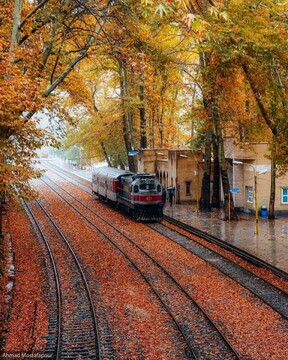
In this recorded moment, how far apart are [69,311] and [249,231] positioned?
1561cm

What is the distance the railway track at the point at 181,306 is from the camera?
477 inches

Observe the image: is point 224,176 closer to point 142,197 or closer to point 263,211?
point 142,197

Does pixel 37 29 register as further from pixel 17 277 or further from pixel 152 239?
pixel 152 239

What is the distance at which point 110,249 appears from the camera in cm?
2342

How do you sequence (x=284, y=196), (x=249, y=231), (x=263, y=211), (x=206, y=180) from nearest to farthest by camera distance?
(x=249, y=231)
(x=263, y=211)
(x=284, y=196)
(x=206, y=180)

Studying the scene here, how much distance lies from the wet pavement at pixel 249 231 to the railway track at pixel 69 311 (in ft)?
26.0

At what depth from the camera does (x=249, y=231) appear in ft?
91.7

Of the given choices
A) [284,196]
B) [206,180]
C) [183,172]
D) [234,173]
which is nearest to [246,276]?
[206,180]

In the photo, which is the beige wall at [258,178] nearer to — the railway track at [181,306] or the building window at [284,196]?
the building window at [284,196]

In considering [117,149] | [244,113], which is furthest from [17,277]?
[117,149]

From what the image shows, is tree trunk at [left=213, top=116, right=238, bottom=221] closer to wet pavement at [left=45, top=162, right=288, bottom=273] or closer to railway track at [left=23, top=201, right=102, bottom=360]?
wet pavement at [left=45, top=162, right=288, bottom=273]

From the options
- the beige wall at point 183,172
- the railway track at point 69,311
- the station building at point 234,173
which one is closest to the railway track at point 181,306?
the railway track at point 69,311

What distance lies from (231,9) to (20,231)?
17099 millimetres

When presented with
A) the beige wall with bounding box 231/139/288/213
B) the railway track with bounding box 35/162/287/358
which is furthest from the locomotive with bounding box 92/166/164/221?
the beige wall with bounding box 231/139/288/213
